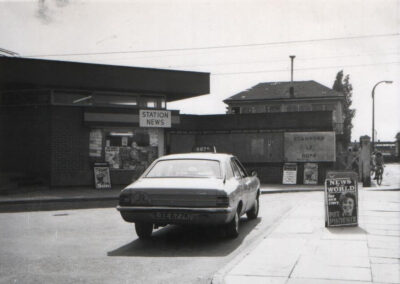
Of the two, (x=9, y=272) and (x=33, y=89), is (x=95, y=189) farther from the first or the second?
(x=9, y=272)

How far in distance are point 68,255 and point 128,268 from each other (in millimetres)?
1315

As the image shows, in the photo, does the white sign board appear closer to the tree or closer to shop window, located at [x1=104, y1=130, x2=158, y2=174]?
shop window, located at [x1=104, y1=130, x2=158, y2=174]

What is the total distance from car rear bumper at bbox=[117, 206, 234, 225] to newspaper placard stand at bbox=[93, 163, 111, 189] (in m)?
11.5

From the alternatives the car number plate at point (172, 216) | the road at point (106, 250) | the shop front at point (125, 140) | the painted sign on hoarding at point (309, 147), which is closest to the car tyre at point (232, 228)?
the road at point (106, 250)

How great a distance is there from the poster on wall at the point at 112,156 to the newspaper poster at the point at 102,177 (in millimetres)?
551

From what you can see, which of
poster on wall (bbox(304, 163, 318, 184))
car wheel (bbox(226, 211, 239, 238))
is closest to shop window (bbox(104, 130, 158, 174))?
poster on wall (bbox(304, 163, 318, 184))

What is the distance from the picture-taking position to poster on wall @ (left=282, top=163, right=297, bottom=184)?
2316cm

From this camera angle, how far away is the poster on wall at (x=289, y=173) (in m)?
23.2

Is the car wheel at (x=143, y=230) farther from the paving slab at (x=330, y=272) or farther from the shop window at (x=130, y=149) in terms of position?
the shop window at (x=130, y=149)

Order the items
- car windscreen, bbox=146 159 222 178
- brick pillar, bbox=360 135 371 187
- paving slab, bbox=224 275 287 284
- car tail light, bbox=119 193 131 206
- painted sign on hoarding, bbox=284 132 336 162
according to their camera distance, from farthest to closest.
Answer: painted sign on hoarding, bbox=284 132 336 162 → brick pillar, bbox=360 135 371 187 → car windscreen, bbox=146 159 222 178 → car tail light, bbox=119 193 131 206 → paving slab, bbox=224 275 287 284

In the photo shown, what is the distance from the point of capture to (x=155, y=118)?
20406 millimetres

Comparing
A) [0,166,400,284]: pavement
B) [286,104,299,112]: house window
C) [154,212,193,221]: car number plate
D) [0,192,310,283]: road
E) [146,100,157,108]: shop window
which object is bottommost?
[0,192,310,283]: road

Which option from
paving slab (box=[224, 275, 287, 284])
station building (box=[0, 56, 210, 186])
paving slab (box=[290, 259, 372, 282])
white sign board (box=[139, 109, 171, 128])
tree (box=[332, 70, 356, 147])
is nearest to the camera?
paving slab (box=[224, 275, 287, 284])

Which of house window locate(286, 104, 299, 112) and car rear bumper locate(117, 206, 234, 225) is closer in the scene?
car rear bumper locate(117, 206, 234, 225)
